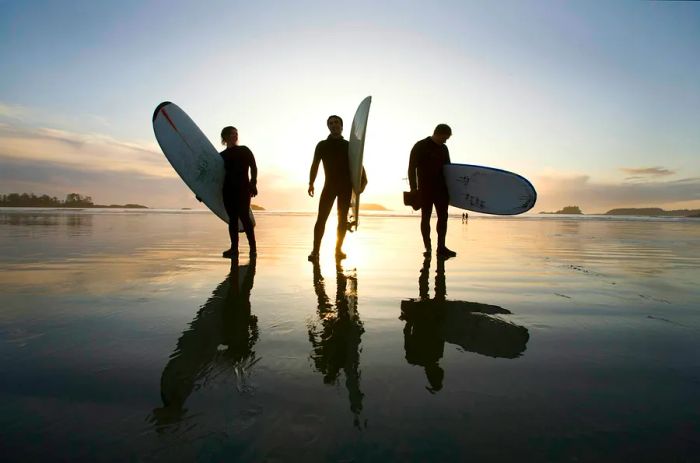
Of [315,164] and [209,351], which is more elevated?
[315,164]

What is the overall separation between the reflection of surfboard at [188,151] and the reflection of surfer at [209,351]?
3.89 metres

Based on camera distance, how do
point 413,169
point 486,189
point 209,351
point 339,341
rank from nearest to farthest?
point 209,351 → point 339,341 → point 413,169 → point 486,189

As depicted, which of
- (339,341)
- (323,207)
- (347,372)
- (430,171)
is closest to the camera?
(347,372)

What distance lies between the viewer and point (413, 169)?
6598 mm

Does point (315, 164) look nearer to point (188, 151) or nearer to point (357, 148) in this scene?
point (357, 148)

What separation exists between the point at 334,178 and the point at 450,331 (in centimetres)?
398

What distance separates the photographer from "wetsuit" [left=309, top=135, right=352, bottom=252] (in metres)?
6.00

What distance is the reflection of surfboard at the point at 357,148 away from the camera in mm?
5750

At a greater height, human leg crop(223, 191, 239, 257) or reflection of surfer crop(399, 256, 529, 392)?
human leg crop(223, 191, 239, 257)

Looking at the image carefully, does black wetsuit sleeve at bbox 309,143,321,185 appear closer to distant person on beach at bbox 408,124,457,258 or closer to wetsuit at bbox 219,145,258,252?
wetsuit at bbox 219,145,258,252

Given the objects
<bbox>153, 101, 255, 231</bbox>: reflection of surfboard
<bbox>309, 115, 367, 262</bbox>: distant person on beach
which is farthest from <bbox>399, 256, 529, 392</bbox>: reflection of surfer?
<bbox>153, 101, 255, 231</bbox>: reflection of surfboard

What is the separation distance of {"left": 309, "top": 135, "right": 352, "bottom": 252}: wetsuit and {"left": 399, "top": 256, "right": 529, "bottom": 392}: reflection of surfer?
9.65 ft

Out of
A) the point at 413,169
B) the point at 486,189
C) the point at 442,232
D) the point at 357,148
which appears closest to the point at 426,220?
the point at 442,232

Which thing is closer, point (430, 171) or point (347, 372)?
point (347, 372)
